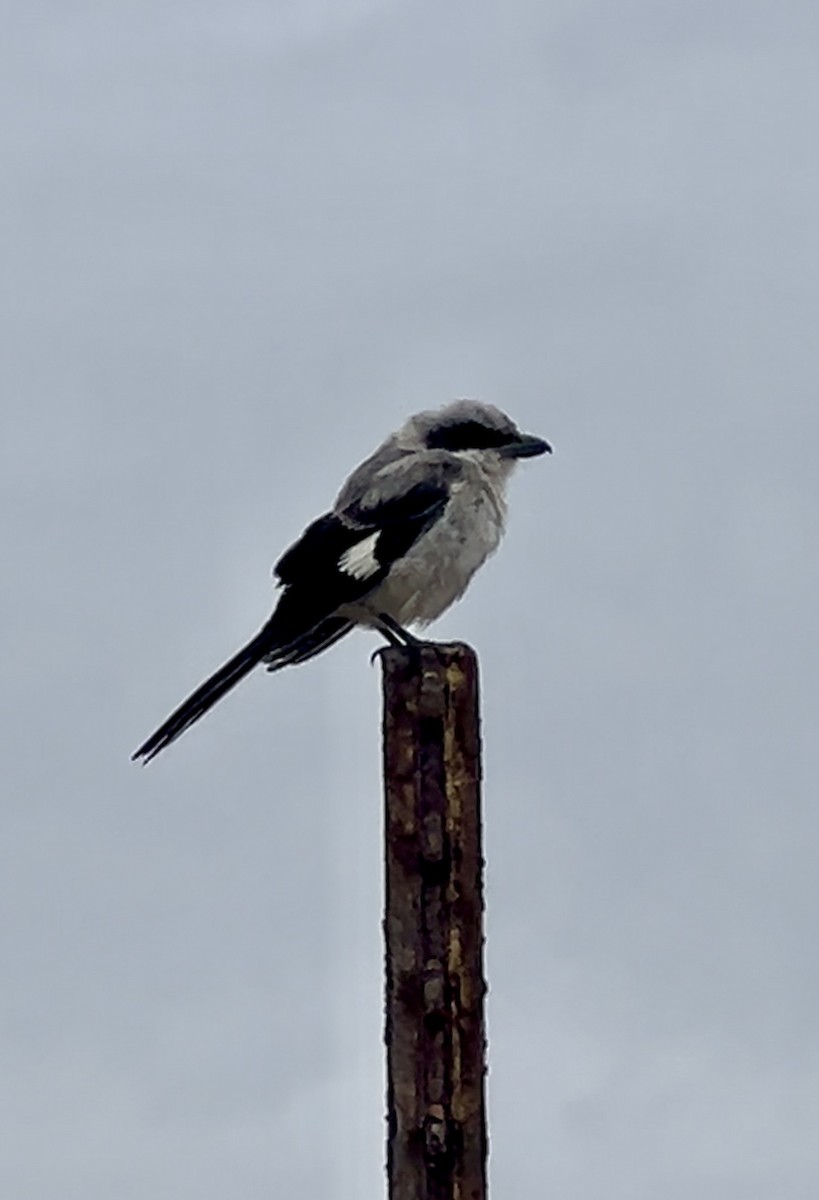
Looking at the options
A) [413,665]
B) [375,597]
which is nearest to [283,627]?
[375,597]

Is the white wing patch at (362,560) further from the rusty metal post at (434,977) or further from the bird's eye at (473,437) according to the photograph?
the rusty metal post at (434,977)

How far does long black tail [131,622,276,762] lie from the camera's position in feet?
30.8

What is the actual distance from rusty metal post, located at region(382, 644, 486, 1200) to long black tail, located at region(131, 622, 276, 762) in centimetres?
299

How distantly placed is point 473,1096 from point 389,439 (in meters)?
5.01

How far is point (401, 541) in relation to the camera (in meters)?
10.1

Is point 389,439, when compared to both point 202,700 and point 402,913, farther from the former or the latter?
point 402,913

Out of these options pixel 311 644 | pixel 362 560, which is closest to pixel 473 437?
pixel 362 560

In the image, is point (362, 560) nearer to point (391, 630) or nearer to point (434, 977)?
point (391, 630)

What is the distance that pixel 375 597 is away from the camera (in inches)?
397

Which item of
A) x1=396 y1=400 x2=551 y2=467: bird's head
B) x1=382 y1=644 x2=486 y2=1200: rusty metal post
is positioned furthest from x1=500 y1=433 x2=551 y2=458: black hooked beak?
x1=382 y1=644 x2=486 y2=1200: rusty metal post

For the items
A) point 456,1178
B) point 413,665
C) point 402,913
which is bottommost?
point 456,1178

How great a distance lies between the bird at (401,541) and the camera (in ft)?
32.4

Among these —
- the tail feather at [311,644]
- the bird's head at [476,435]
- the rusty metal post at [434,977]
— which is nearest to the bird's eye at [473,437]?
the bird's head at [476,435]

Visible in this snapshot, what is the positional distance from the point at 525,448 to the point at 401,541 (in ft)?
2.55
